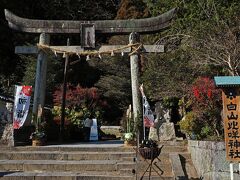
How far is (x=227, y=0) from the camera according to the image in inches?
731

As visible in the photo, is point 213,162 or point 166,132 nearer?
point 213,162

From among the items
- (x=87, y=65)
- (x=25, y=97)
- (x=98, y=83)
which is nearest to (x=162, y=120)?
(x=25, y=97)

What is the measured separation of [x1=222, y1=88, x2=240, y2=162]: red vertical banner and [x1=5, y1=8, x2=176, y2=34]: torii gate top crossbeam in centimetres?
796

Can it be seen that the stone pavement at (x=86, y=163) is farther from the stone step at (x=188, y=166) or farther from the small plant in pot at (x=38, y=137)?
the small plant in pot at (x=38, y=137)

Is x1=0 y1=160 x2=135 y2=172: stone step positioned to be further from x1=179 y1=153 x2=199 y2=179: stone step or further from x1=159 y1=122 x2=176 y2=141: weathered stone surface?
x1=159 y1=122 x2=176 y2=141: weathered stone surface

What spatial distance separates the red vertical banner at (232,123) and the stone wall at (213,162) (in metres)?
0.80

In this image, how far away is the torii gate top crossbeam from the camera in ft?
49.6

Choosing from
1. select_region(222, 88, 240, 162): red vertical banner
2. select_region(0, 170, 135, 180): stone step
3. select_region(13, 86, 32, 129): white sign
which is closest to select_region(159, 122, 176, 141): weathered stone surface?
select_region(0, 170, 135, 180): stone step

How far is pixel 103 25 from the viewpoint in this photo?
15.3 metres

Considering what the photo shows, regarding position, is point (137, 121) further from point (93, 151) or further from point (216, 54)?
point (216, 54)

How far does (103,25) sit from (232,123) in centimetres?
887

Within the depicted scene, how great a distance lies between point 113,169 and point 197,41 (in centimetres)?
664

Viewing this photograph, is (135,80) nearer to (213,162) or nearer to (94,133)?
(94,133)


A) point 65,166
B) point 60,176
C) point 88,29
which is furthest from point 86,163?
point 88,29
